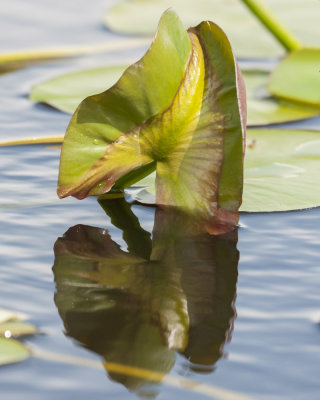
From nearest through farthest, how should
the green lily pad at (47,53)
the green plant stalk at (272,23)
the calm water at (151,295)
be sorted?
the calm water at (151,295) → the green plant stalk at (272,23) → the green lily pad at (47,53)

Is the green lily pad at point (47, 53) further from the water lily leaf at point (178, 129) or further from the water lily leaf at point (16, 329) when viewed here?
the water lily leaf at point (16, 329)

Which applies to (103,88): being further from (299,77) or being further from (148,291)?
(148,291)

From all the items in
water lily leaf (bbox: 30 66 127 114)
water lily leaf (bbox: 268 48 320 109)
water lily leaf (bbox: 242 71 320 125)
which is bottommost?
water lily leaf (bbox: 30 66 127 114)

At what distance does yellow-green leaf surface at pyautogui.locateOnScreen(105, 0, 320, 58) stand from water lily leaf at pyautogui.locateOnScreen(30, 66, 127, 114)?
1.94 feet

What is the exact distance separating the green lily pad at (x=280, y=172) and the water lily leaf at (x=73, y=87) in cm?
53

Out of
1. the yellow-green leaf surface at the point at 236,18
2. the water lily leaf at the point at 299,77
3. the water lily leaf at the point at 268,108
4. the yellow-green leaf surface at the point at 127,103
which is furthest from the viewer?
the yellow-green leaf surface at the point at 236,18

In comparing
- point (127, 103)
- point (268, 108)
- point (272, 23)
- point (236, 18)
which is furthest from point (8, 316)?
point (236, 18)

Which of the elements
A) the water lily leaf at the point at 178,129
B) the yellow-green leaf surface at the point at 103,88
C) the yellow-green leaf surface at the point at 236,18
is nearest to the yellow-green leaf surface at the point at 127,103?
the water lily leaf at the point at 178,129

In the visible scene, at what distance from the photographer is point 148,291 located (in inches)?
51.5

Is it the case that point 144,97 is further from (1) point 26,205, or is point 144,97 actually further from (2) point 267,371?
(2) point 267,371

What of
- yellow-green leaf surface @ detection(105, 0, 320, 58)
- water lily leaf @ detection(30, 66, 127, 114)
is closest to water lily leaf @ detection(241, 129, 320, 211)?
water lily leaf @ detection(30, 66, 127, 114)

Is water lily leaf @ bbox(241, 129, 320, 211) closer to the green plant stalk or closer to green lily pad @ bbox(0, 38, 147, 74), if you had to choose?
the green plant stalk

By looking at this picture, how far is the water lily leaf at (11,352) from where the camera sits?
1065 mm

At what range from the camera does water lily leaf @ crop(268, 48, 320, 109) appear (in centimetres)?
242
